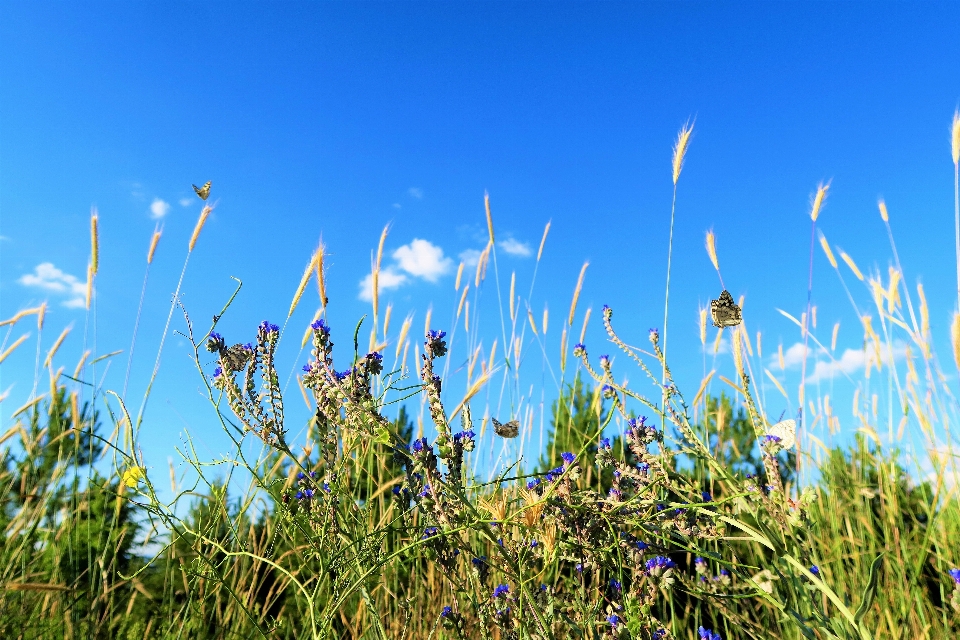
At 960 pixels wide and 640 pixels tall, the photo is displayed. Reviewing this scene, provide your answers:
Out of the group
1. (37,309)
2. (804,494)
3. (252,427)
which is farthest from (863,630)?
(37,309)

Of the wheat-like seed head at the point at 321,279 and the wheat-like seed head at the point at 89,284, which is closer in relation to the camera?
the wheat-like seed head at the point at 321,279

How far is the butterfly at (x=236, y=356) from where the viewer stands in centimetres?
132

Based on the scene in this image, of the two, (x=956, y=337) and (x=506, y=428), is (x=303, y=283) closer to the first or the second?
(x=506, y=428)

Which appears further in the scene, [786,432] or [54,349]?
[54,349]

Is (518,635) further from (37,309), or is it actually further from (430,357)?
(37,309)

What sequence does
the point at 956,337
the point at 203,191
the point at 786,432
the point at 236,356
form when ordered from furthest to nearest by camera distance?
the point at 203,191, the point at 956,337, the point at 236,356, the point at 786,432

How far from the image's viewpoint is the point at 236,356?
1327 millimetres

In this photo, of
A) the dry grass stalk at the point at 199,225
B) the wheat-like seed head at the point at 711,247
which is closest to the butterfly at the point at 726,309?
the wheat-like seed head at the point at 711,247

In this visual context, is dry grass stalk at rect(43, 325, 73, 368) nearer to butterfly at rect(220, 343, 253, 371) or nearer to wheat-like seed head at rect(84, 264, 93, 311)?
wheat-like seed head at rect(84, 264, 93, 311)

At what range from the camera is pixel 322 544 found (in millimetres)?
1231

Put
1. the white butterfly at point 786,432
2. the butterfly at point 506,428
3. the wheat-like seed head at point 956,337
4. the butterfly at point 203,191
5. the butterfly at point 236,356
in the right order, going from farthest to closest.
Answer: the butterfly at point 203,191
the wheat-like seed head at point 956,337
the butterfly at point 506,428
the butterfly at point 236,356
the white butterfly at point 786,432

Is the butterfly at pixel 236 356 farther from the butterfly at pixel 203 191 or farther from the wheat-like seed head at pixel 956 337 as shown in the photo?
the wheat-like seed head at pixel 956 337

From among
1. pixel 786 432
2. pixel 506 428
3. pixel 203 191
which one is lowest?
pixel 786 432

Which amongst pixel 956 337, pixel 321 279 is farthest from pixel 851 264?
pixel 321 279
